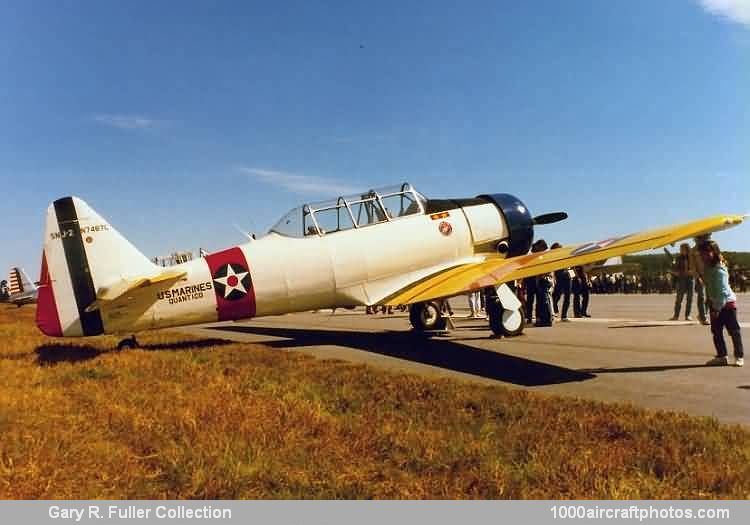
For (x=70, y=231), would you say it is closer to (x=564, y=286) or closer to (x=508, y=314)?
(x=508, y=314)

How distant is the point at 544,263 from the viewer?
755 cm

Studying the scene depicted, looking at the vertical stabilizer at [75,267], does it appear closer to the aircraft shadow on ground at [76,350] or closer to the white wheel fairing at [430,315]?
the aircraft shadow on ground at [76,350]

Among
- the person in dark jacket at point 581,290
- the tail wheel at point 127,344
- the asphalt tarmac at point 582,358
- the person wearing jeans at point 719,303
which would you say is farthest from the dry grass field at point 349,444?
the person in dark jacket at point 581,290

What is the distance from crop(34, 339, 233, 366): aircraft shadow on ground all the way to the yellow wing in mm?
4088

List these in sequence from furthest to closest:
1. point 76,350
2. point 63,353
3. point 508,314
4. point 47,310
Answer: point 508,314, point 76,350, point 63,353, point 47,310

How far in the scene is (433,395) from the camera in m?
5.11

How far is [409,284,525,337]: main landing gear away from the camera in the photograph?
925cm

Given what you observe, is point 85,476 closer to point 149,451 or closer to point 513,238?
point 149,451

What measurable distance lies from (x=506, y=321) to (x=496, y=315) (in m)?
0.81

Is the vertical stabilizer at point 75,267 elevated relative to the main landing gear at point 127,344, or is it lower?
elevated

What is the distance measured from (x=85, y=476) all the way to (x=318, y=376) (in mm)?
3438

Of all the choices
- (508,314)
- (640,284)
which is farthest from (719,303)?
(640,284)

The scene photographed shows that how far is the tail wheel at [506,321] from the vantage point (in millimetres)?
9383

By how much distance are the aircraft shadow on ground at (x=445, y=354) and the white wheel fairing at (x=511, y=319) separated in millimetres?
880
